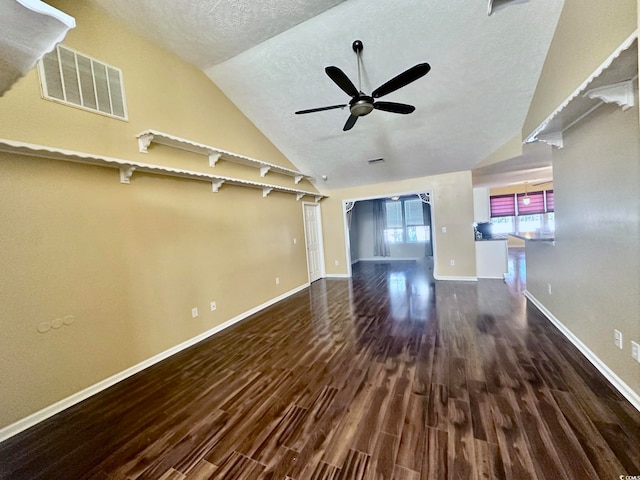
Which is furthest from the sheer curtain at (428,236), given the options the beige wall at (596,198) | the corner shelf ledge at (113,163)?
the corner shelf ledge at (113,163)

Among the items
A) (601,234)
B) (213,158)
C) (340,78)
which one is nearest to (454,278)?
(601,234)

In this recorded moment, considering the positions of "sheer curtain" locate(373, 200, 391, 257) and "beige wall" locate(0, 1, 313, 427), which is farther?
"sheer curtain" locate(373, 200, 391, 257)

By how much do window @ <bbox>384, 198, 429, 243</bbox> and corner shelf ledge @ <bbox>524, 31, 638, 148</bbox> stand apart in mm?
6720

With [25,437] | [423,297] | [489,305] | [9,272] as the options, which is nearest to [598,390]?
[489,305]

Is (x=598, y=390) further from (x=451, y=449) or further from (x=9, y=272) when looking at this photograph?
(x=9, y=272)

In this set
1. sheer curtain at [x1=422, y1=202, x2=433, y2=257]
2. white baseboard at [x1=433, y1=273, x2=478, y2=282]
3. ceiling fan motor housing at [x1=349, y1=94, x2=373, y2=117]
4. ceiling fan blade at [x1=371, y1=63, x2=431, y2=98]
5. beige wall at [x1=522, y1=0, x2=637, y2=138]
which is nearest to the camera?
beige wall at [x1=522, y1=0, x2=637, y2=138]

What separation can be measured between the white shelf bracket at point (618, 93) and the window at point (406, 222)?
741 cm

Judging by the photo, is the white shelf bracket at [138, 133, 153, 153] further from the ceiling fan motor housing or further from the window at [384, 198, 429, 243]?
the window at [384, 198, 429, 243]

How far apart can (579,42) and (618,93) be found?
0.81 metres

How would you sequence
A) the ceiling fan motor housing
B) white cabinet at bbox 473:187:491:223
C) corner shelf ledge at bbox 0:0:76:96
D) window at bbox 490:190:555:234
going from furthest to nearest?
window at bbox 490:190:555:234 < white cabinet at bbox 473:187:491:223 < the ceiling fan motor housing < corner shelf ledge at bbox 0:0:76:96

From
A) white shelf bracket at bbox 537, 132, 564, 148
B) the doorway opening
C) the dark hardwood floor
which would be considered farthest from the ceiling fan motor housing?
the doorway opening

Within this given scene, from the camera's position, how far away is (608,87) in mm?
1692

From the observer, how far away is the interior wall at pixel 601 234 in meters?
1.75

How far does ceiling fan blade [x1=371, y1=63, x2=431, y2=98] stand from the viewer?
204cm
